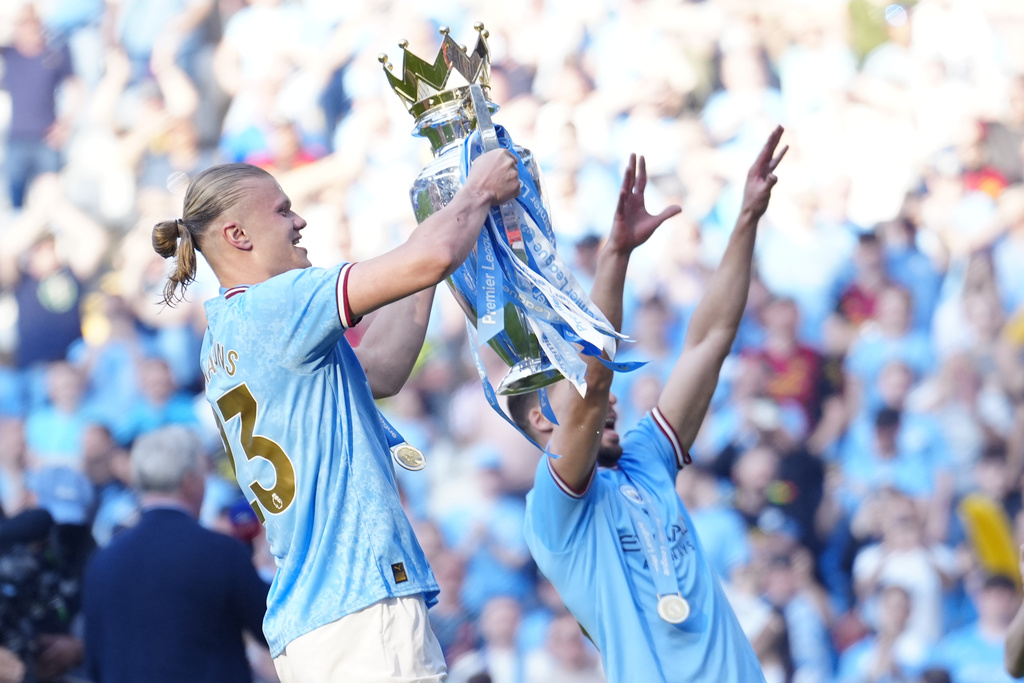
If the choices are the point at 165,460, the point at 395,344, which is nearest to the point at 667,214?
the point at 395,344

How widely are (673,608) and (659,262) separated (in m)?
3.76

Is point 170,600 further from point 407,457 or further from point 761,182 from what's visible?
point 761,182

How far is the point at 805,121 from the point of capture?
6.29 meters

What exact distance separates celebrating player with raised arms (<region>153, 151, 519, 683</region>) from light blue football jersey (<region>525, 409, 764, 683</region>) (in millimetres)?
700

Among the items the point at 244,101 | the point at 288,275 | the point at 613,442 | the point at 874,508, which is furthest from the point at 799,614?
the point at 244,101

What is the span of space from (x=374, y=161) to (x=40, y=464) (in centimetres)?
271

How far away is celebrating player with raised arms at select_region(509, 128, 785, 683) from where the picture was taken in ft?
8.33

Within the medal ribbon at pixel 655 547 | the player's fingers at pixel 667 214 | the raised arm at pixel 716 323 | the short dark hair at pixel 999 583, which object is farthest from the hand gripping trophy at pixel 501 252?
the short dark hair at pixel 999 583

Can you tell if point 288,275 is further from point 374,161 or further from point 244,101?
point 244,101

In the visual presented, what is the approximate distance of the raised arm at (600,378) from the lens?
2.50 meters

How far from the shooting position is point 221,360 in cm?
202

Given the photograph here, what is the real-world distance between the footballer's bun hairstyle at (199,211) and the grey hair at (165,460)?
3.46 ft

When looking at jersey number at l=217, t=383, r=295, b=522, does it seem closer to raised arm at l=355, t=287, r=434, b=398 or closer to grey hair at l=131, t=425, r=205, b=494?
raised arm at l=355, t=287, r=434, b=398

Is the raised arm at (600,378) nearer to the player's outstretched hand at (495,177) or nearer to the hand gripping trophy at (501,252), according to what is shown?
the hand gripping trophy at (501,252)
